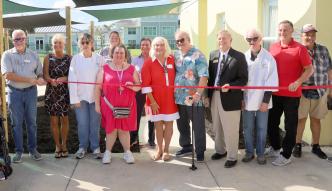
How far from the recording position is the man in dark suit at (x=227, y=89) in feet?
17.9

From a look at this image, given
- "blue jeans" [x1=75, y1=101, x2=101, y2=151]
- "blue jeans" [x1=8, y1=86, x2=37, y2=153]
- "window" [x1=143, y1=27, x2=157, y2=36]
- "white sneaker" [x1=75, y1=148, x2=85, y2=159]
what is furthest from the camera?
"window" [x1=143, y1=27, x2=157, y2=36]

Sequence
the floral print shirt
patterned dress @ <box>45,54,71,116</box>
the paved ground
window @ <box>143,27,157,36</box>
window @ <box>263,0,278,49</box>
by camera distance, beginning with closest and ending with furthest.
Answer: the paved ground
the floral print shirt
patterned dress @ <box>45,54,71,116</box>
window @ <box>263,0,278,49</box>
window @ <box>143,27,157,36</box>

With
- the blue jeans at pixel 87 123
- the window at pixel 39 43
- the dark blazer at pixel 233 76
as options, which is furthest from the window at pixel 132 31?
the dark blazer at pixel 233 76

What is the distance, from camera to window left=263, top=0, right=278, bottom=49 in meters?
8.81

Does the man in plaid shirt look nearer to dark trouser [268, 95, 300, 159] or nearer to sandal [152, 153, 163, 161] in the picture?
dark trouser [268, 95, 300, 159]

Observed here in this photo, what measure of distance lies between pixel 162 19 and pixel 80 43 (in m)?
49.9

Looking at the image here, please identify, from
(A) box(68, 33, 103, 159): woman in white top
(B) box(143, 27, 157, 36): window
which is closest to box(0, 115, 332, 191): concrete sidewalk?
(A) box(68, 33, 103, 159): woman in white top

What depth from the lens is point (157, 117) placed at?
5.84 metres

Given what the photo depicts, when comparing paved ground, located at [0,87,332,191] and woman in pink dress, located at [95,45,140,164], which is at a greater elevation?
woman in pink dress, located at [95,45,140,164]

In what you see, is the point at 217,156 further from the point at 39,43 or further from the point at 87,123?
the point at 39,43

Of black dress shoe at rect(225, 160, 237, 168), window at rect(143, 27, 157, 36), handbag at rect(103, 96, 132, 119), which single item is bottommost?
black dress shoe at rect(225, 160, 237, 168)

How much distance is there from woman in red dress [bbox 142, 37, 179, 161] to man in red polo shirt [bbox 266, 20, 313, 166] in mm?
1465

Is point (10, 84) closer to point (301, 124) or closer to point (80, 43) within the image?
point (80, 43)

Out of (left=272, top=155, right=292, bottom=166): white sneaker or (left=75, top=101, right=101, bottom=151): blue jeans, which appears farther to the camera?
(left=75, top=101, right=101, bottom=151): blue jeans
